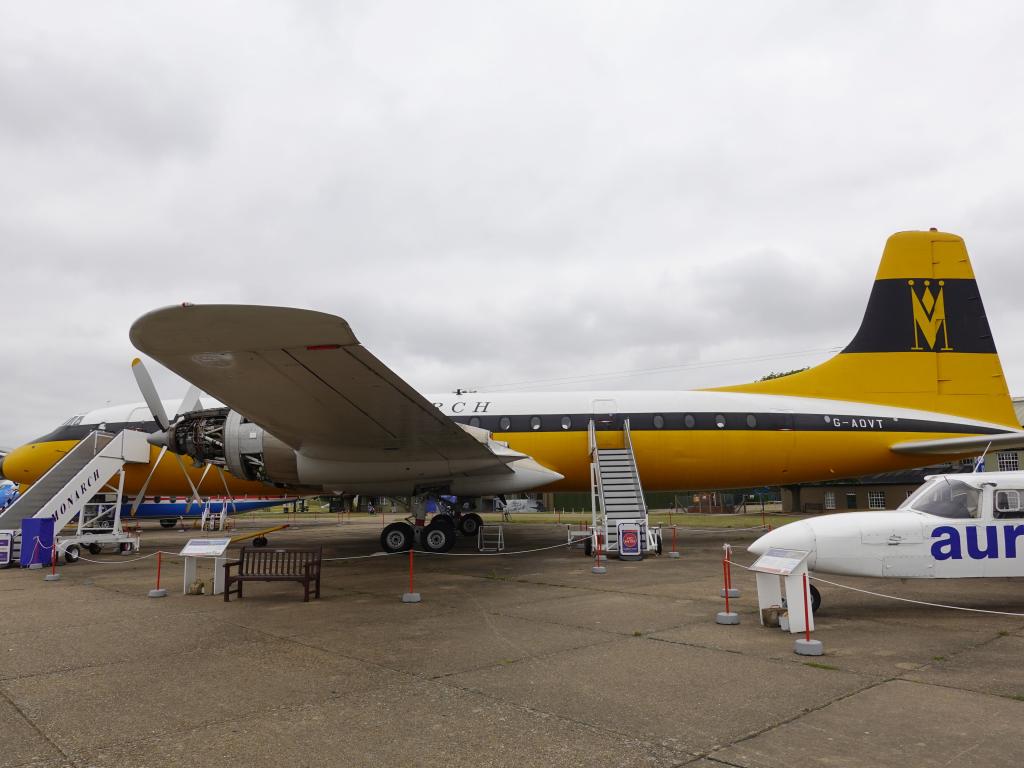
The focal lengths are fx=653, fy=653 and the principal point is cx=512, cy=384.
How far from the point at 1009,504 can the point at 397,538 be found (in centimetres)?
1209

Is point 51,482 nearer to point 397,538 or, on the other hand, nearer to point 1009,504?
point 397,538

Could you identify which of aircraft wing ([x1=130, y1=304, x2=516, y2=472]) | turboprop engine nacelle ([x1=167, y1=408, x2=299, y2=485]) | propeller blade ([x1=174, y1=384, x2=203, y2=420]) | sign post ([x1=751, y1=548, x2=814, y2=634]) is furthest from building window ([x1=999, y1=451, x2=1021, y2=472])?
propeller blade ([x1=174, y1=384, x2=203, y2=420])

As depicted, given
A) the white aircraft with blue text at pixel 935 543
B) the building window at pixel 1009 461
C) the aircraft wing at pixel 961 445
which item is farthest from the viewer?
the building window at pixel 1009 461

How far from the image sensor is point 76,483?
16.2 meters

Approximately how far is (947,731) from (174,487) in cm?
2046

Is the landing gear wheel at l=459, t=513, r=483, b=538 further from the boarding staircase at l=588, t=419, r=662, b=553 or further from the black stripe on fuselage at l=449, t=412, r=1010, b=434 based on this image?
the boarding staircase at l=588, t=419, r=662, b=553

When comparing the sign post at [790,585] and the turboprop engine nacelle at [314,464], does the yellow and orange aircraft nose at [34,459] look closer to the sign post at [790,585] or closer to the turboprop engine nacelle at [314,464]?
the turboprop engine nacelle at [314,464]

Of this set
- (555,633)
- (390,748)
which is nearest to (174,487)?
(555,633)

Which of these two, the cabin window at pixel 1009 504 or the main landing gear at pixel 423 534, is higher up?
the cabin window at pixel 1009 504

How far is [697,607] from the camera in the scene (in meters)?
9.11

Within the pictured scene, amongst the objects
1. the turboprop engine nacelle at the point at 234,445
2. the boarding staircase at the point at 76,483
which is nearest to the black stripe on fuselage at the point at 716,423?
the turboprop engine nacelle at the point at 234,445

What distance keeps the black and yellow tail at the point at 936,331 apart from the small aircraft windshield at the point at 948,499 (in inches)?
385

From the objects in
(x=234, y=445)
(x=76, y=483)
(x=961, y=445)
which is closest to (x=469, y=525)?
(x=234, y=445)

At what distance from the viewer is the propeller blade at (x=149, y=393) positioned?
1618 cm
